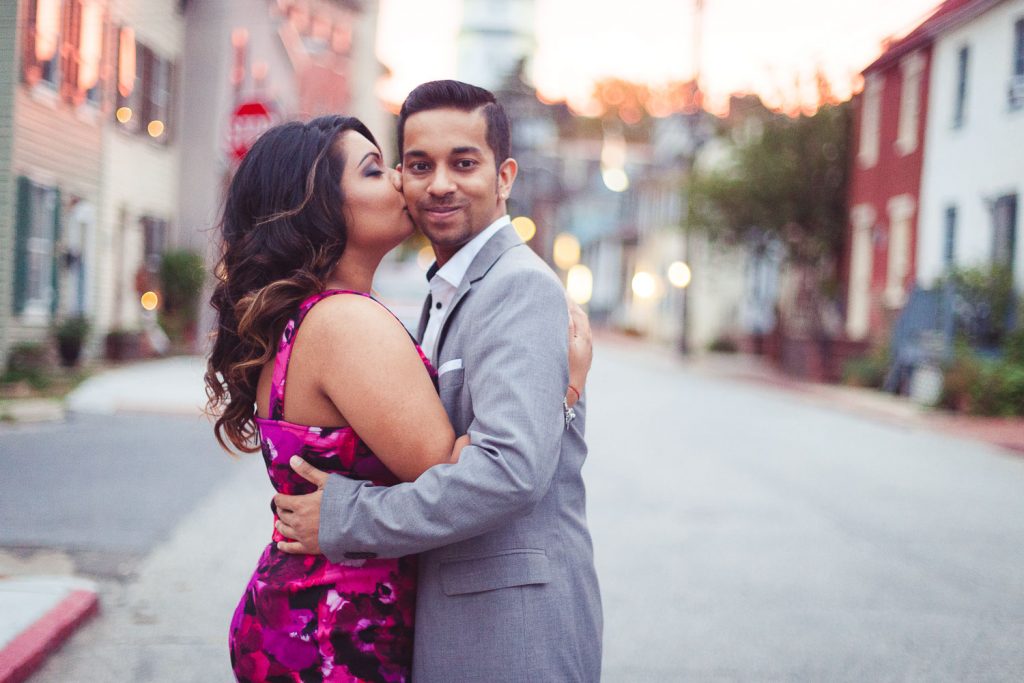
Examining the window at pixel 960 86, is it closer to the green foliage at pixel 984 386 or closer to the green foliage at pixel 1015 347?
the green foliage at pixel 1015 347

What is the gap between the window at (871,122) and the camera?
26344 mm

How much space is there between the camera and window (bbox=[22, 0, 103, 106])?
50.7 ft

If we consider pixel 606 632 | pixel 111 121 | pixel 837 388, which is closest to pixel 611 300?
pixel 837 388

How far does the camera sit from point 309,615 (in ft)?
7.14

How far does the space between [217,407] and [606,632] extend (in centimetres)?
331

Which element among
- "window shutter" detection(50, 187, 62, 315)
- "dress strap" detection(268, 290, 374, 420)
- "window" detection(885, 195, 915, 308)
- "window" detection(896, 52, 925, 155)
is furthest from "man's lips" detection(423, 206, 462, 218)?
"window" detection(896, 52, 925, 155)

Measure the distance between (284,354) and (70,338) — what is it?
52.1 ft

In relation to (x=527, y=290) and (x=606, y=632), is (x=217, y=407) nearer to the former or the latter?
(x=527, y=290)

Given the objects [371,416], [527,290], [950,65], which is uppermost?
[950,65]

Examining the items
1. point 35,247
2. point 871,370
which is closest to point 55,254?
point 35,247

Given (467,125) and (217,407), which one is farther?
(217,407)

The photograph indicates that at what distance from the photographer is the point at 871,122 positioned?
2677 cm

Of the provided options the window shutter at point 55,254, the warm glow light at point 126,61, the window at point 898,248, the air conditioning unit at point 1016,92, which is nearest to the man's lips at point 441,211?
the window shutter at point 55,254

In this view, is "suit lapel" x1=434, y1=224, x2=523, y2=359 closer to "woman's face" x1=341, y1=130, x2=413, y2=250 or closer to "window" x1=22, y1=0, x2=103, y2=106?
"woman's face" x1=341, y1=130, x2=413, y2=250
